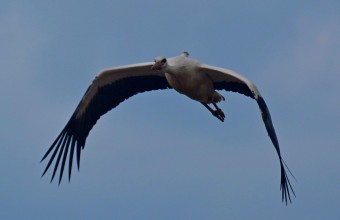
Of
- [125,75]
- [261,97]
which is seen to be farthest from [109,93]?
[261,97]

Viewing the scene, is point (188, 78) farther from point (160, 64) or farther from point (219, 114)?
point (219, 114)

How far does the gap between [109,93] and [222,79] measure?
78.2 inches

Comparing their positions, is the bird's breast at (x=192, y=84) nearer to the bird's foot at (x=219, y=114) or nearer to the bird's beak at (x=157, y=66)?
the bird's beak at (x=157, y=66)

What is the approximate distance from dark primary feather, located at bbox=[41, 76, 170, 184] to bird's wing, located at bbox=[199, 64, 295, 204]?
4.31 feet

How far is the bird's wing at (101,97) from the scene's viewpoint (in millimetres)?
17766

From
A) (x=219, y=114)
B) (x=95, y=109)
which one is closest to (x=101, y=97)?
(x=95, y=109)

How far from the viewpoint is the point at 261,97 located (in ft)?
52.5

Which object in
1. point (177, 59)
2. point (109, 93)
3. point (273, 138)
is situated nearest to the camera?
point (273, 138)

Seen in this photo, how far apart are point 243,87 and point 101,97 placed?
2.39 metres

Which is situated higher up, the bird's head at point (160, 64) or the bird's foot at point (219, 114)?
the bird's head at point (160, 64)

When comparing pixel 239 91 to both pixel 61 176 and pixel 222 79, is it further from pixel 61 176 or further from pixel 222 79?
pixel 61 176

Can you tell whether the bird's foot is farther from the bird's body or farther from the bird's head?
the bird's head

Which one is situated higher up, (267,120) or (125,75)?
(125,75)

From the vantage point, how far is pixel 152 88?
18141 millimetres
